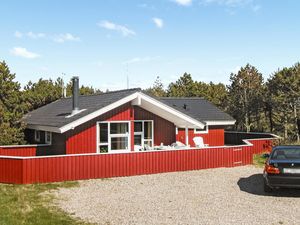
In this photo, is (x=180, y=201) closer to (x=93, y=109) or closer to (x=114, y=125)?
(x=93, y=109)

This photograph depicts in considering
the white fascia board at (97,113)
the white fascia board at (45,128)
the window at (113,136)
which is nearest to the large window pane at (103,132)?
the window at (113,136)

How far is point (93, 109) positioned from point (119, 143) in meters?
2.49

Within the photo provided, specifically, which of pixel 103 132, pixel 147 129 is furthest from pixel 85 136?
pixel 147 129

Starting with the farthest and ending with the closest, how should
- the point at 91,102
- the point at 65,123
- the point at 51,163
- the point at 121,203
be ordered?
the point at 91,102 < the point at 65,123 < the point at 51,163 < the point at 121,203

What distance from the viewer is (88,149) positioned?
1908cm

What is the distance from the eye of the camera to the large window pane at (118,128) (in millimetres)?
19844

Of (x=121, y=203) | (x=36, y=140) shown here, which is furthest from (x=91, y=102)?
(x=121, y=203)

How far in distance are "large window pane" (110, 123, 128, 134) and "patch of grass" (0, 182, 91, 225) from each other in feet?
19.2

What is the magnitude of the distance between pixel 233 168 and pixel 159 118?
5.43 metres

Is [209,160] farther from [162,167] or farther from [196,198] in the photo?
[196,198]

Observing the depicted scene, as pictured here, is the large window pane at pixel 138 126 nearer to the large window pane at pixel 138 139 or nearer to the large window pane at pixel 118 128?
the large window pane at pixel 138 139

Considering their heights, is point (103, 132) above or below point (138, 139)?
above

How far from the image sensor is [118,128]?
20.0 m

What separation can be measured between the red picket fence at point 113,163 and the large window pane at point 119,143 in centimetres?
335
